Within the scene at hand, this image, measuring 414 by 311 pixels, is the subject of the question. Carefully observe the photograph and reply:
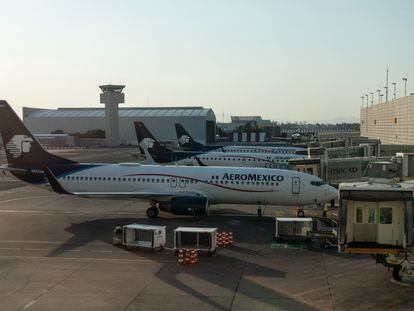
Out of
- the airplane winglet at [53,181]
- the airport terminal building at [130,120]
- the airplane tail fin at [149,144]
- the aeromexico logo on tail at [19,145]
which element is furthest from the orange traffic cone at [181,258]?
the airport terminal building at [130,120]

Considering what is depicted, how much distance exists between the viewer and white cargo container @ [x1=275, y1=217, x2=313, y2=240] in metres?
28.6

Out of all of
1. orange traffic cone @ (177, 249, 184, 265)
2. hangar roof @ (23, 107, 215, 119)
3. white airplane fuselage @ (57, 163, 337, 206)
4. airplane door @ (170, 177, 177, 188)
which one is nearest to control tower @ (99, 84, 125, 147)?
hangar roof @ (23, 107, 215, 119)

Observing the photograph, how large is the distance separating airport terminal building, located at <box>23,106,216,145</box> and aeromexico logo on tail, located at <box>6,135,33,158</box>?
130m

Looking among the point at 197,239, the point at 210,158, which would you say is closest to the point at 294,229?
the point at 197,239

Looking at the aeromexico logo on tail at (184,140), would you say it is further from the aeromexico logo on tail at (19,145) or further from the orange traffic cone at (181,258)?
the orange traffic cone at (181,258)

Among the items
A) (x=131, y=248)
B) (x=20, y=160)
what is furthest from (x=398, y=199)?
(x=20, y=160)

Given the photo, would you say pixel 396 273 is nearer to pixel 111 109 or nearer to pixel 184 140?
pixel 184 140

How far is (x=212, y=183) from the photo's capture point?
120 feet

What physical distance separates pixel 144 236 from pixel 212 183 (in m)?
10.6

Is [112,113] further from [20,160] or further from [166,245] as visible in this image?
[166,245]

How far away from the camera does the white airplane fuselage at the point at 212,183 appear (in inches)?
1399

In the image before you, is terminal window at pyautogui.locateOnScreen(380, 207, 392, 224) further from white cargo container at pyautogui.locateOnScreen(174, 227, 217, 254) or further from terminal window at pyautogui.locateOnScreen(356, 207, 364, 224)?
white cargo container at pyautogui.locateOnScreen(174, 227, 217, 254)

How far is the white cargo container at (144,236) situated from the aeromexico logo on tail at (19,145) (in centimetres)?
1646

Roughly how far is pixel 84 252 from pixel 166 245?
15.4 ft
